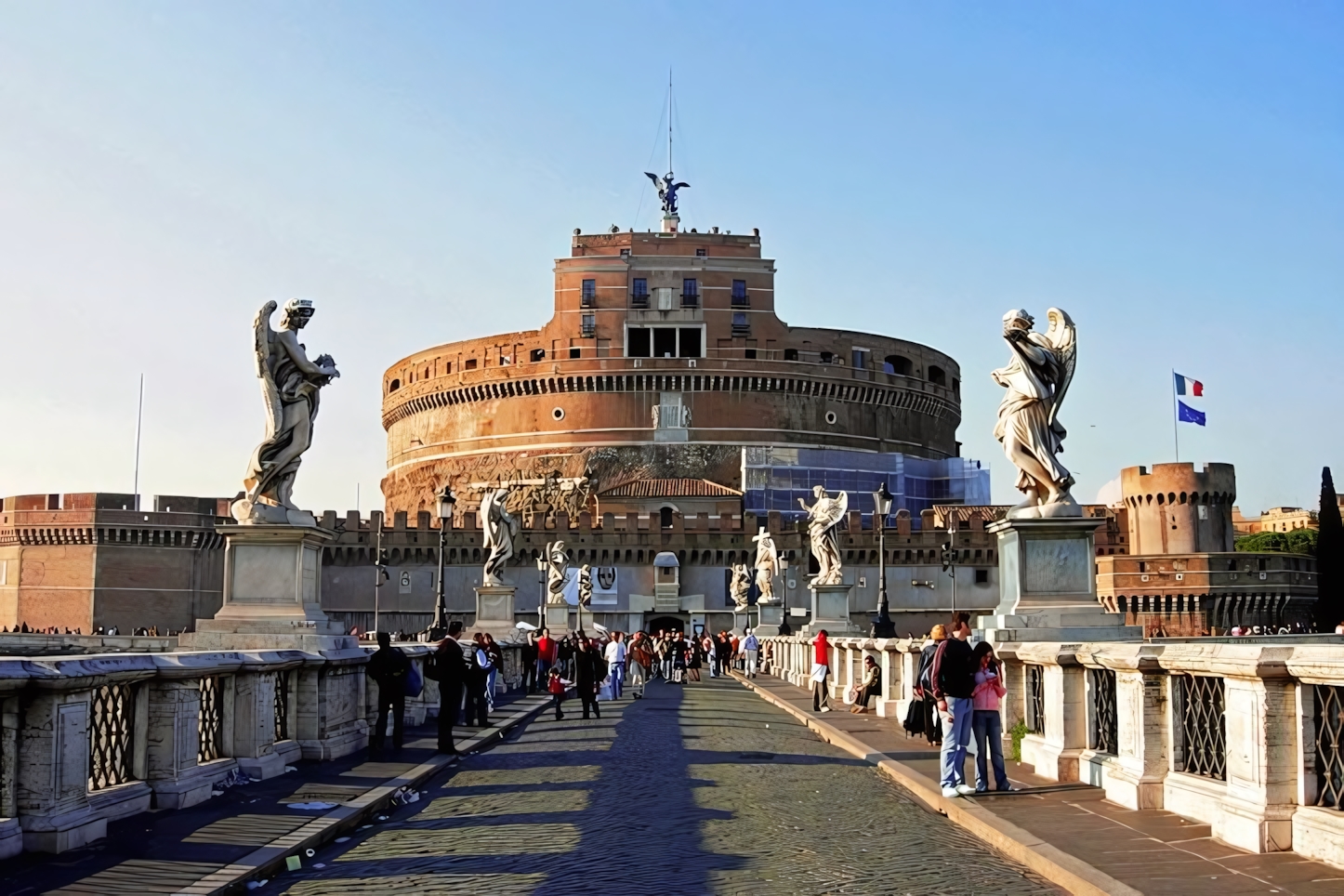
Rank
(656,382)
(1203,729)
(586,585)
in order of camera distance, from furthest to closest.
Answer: (656,382)
(586,585)
(1203,729)

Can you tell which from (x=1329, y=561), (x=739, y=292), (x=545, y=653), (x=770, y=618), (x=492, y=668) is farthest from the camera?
(x=739, y=292)

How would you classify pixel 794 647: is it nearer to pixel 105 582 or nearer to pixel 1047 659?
pixel 1047 659

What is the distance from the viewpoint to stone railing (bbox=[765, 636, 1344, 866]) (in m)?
7.00

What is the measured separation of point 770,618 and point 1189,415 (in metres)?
24.0

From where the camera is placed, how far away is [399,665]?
13492 mm

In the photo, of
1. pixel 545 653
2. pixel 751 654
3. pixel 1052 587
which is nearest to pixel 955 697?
pixel 1052 587

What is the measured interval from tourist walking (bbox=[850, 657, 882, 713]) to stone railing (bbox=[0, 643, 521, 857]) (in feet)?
26.8

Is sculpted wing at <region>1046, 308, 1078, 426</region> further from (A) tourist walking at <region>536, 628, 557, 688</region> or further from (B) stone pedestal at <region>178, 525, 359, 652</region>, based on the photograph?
(A) tourist walking at <region>536, 628, 557, 688</region>

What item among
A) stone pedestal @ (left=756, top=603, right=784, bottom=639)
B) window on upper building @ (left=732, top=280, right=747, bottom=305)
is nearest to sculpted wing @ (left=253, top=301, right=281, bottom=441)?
stone pedestal @ (left=756, top=603, right=784, bottom=639)

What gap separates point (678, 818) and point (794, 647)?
2535 cm

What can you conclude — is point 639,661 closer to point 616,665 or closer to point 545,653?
point 545,653

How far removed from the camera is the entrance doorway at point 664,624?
76562 mm

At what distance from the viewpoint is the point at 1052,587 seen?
41.7 ft

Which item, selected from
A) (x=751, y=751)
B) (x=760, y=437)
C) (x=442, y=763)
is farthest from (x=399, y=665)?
(x=760, y=437)
